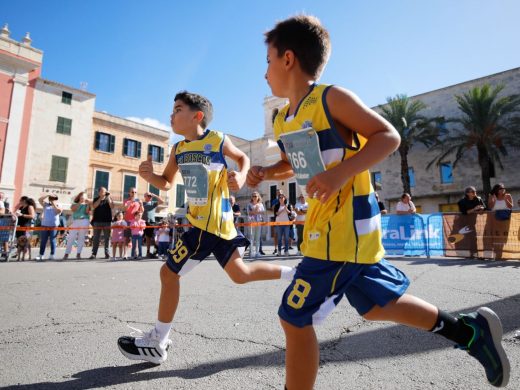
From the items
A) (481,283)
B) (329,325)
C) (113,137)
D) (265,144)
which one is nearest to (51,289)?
(329,325)

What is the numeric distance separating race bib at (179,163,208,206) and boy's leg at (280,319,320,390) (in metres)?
1.52

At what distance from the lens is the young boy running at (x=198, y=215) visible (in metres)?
2.27

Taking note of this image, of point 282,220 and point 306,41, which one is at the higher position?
point 306,41

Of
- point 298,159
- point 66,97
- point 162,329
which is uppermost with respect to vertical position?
point 66,97

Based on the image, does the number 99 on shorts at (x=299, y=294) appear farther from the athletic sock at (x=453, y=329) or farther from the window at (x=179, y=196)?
the window at (x=179, y=196)

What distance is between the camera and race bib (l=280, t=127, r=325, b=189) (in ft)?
5.24

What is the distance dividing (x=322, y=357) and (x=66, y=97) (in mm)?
34190

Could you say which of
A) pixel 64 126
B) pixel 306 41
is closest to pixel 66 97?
pixel 64 126

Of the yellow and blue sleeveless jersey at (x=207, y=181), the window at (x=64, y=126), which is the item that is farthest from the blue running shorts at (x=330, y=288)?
the window at (x=64, y=126)

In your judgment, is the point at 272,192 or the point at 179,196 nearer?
the point at 179,196

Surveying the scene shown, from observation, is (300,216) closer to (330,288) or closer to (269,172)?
(269,172)

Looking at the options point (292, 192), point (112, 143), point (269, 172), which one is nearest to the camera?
point (269, 172)

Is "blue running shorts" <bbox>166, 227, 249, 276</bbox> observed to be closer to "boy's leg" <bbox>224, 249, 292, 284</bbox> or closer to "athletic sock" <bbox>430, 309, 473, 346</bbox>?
"boy's leg" <bbox>224, 249, 292, 284</bbox>

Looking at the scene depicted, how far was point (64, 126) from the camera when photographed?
29453mm
